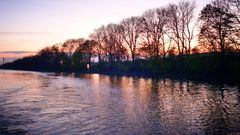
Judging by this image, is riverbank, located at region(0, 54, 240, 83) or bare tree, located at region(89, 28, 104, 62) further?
bare tree, located at region(89, 28, 104, 62)

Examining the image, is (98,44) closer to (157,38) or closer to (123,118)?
(157,38)

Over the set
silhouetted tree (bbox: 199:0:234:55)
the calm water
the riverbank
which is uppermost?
silhouetted tree (bbox: 199:0:234:55)

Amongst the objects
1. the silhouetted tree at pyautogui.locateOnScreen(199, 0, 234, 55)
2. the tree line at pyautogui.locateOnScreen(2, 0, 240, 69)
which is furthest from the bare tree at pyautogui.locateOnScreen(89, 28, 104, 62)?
the silhouetted tree at pyautogui.locateOnScreen(199, 0, 234, 55)

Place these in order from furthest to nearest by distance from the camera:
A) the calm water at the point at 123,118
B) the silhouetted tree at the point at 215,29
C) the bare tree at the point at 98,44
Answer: the bare tree at the point at 98,44 → the silhouetted tree at the point at 215,29 → the calm water at the point at 123,118

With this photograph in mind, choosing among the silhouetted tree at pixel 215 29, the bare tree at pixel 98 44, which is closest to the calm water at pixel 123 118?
the silhouetted tree at pixel 215 29

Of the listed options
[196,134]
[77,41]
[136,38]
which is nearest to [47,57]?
[77,41]

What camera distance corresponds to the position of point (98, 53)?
140 meters

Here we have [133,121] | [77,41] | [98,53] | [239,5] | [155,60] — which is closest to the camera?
[133,121]

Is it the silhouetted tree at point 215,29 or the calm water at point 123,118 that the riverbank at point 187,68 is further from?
the calm water at point 123,118

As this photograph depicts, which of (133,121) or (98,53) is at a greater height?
(98,53)

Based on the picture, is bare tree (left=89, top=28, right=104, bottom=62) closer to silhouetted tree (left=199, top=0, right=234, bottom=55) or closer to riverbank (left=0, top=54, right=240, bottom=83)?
riverbank (left=0, top=54, right=240, bottom=83)

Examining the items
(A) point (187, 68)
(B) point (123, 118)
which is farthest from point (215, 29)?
(B) point (123, 118)

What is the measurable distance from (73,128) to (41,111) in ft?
26.9

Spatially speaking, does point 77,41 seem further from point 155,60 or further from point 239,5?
point 239,5
